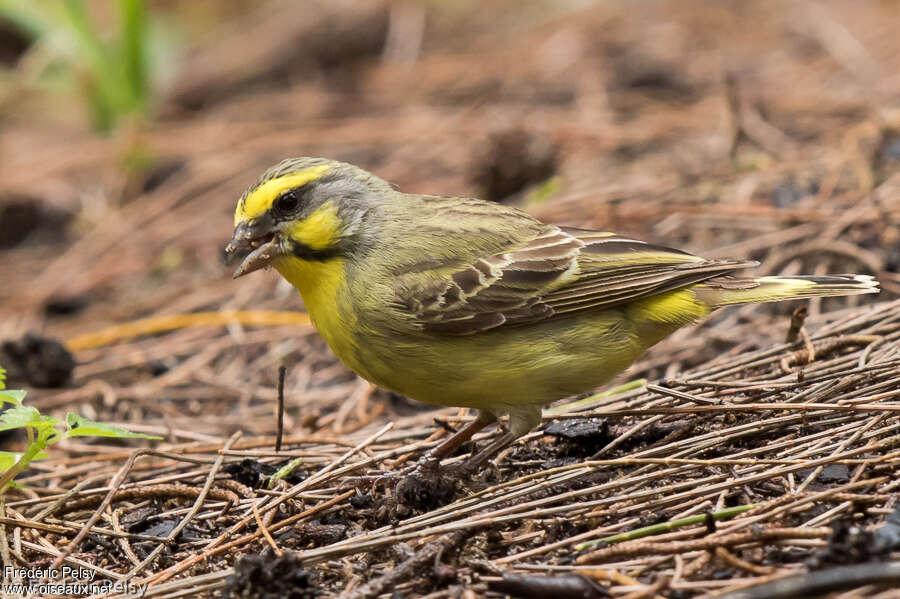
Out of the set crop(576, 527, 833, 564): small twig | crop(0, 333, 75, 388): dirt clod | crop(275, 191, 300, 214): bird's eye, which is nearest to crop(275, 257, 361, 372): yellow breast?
crop(275, 191, 300, 214): bird's eye

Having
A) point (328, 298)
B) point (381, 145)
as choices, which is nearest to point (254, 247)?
point (328, 298)

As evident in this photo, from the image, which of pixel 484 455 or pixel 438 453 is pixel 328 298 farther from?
pixel 484 455

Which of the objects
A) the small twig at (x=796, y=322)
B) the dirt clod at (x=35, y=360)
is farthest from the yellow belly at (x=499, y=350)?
the dirt clod at (x=35, y=360)

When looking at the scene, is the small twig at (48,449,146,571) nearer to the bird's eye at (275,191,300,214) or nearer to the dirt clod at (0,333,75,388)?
the bird's eye at (275,191,300,214)

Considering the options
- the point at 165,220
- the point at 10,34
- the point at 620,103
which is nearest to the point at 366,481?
the point at 165,220

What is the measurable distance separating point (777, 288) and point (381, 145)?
214 inches

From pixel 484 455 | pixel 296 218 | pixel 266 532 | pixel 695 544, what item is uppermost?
pixel 296 218

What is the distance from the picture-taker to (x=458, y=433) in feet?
15.5

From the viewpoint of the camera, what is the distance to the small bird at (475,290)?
445cm

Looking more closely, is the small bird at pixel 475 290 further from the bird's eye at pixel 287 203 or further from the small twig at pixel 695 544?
the small twig at pixel 695 544

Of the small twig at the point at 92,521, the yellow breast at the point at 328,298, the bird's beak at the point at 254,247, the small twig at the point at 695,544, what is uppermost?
the bird's beak at the point at 254,247

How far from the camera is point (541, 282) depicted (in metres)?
4.62

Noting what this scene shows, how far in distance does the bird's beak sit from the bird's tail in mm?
1920

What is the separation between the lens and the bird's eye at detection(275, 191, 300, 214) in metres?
4.69
